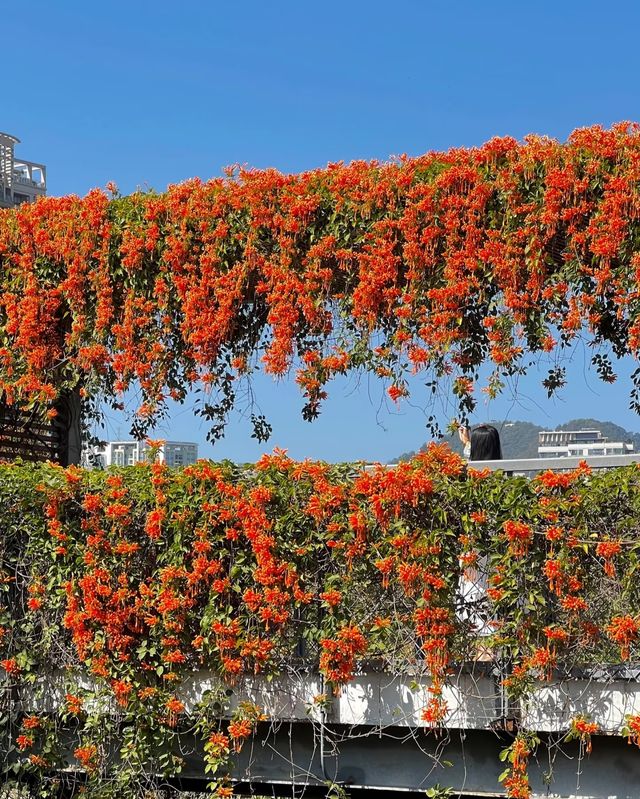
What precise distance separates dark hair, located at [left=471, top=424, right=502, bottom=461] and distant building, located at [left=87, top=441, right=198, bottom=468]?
2904 millimetres

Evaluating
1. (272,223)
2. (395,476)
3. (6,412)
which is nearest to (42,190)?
(6,412)

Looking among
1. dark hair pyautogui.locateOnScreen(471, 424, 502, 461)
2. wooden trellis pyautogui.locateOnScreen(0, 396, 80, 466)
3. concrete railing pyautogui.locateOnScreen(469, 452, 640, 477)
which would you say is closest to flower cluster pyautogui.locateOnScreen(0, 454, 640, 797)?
concrete railing pyautogui.locateOnScreen(469, 452, 640, 477)

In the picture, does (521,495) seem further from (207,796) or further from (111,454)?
(111,454)

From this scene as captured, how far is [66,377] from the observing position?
10422mm

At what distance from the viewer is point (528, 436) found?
238 ft

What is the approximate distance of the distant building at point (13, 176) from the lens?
36094 millimetres

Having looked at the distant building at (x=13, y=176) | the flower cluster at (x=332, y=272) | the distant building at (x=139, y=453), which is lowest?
Answer: the distant building at (x=139, y=453)

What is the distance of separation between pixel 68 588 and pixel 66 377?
3.04 m

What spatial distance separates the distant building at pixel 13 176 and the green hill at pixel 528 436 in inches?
744

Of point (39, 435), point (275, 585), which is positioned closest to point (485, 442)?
point (275, 585)

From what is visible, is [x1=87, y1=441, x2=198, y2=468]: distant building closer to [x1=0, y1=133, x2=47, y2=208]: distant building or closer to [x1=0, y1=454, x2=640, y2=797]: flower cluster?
[x1=0, y1=454, x2=640, y2=797]: flower cluster

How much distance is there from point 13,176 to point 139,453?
103ft

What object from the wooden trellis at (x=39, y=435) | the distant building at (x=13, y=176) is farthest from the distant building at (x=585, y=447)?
the distant building at (x=13, y=176)

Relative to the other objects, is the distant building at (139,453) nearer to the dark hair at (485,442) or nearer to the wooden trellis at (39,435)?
the wooden trellis at (39,435)
